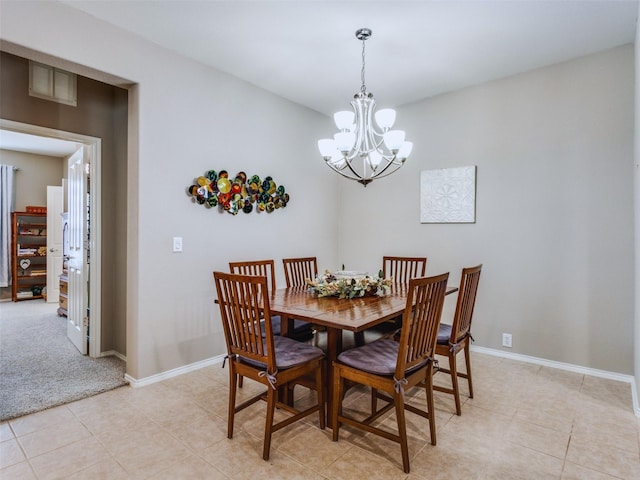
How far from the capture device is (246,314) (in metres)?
1.93

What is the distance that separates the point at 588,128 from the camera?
2996 mm

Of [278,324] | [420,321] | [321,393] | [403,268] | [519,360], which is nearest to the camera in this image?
[420,321]

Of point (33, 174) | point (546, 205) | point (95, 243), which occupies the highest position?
point (33, 174)

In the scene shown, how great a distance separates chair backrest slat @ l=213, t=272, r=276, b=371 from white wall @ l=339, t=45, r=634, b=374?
248 cm

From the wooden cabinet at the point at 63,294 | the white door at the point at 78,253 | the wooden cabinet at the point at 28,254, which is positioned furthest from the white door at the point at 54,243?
the white door at the point at 78,253

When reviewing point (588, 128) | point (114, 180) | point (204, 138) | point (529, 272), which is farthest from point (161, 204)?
point (588, 128)

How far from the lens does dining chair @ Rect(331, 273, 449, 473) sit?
177cm

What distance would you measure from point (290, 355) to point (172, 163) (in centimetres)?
187

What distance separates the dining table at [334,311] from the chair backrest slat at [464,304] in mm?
116

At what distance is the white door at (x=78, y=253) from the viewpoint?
3.33 meters

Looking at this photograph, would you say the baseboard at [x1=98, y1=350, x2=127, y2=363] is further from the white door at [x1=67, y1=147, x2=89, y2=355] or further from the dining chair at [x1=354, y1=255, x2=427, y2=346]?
the dining chair at [x1=354, y1=255, x2=427, y2=346]

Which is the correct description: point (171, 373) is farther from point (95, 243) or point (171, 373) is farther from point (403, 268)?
point (403, 268)

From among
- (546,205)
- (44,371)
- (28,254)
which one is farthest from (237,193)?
(28,254)

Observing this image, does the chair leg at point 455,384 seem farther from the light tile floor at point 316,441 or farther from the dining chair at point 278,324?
the dining chair at point 278,324
